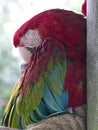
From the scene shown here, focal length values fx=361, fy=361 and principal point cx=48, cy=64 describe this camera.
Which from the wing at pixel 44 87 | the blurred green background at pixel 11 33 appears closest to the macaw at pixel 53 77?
the wing at pixel 44 87

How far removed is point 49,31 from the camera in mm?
806

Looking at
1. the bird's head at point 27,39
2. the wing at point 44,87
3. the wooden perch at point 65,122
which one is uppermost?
the bird's head at point 27,39

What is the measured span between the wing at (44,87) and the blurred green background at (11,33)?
0.68 m

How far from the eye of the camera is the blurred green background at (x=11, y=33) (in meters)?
1.56

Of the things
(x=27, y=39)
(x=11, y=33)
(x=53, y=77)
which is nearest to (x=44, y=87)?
(x=53, y=77)

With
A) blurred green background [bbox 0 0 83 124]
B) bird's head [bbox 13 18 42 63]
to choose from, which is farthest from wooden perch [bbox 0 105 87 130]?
blurred green background [bbox 0 0 83 124]

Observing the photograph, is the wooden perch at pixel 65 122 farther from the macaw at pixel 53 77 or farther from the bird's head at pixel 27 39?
the bird's head at pixel 27 39

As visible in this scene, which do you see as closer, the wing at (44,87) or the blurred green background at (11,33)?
the wing at (44,87)

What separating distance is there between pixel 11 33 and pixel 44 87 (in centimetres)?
95

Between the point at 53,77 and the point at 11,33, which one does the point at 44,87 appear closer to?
the point at 53,77

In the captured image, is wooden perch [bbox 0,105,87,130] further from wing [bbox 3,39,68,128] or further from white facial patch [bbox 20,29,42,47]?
white facial patch [bbox 20,29,42,47]

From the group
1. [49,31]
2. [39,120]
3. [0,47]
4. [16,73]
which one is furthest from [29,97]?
[0,47]

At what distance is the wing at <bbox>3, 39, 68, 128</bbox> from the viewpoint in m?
0.77

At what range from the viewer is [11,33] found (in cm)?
168
